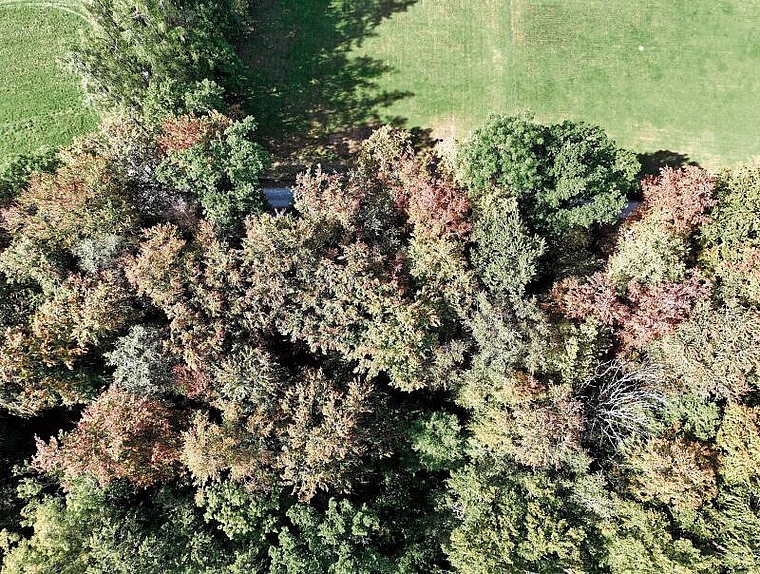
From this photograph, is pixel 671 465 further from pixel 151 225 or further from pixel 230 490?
pixel 151 225

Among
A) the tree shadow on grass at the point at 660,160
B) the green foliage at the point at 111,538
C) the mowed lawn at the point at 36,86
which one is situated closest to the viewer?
the green foliage at the point at 111,538

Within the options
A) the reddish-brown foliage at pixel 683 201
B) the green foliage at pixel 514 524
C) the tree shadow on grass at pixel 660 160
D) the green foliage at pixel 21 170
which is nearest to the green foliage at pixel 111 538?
the green foliage at pixel 514 524

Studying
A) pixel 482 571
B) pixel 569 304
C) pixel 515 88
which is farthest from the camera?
pixel 515 88

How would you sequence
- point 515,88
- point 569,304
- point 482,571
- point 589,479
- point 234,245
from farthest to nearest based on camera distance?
1. point 515,88
2. point 234,245
3. point 569,304
4. point 589,479
5. point 482,571

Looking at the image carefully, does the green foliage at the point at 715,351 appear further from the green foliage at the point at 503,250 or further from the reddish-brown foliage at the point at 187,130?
the reddish-brown foliage at the point at 187,130

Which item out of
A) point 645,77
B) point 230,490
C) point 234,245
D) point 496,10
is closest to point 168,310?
point 234,245
